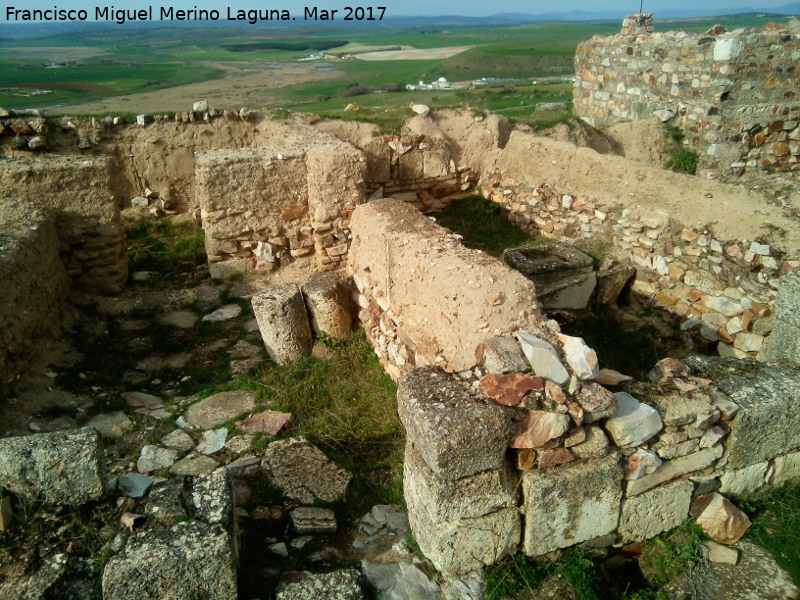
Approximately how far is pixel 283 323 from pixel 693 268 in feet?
13.6

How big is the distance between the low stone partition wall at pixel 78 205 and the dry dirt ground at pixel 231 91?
11.4m

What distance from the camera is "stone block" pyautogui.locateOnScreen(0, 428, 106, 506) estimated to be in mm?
3264

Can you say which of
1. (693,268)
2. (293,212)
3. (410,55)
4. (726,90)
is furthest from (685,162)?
(410,55)

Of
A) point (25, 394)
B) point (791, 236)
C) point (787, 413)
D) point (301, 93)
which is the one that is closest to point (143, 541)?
point (25, 394)

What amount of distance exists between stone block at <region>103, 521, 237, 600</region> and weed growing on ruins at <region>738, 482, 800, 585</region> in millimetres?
2923

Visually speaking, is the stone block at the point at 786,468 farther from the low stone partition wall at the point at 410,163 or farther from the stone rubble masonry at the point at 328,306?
the low stone partition wall at the point at 410,163

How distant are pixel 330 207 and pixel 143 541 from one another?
4.34m

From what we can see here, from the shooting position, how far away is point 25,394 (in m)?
5.09

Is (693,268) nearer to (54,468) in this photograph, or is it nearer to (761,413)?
(761,413)

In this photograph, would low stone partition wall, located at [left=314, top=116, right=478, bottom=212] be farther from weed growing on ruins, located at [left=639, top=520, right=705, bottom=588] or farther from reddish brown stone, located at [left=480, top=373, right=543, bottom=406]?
weed growing on ruins, located at [left=639, top=520, right=705, bottom=588]

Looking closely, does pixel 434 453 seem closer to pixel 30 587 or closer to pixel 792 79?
pixel 30 587

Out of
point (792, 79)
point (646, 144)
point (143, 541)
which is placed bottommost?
point (143, 541)

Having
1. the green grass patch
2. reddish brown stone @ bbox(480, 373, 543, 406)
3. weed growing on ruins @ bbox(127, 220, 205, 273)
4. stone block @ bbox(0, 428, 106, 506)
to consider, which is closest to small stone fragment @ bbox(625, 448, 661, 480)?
reddish brown stone @ bbox(480, 373, 543, 406)

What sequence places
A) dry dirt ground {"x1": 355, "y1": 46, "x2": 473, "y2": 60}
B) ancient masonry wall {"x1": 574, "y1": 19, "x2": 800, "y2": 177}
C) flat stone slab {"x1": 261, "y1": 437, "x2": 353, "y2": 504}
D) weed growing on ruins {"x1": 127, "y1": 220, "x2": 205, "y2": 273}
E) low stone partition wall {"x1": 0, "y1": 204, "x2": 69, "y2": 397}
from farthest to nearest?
dry dirt ground {"x1": 355, "y1": 46, "x2": 473, "y2": 60} → ancient masonry wall {"x1": 574, "y1": 19, "x2": 800, "y2": 177} → weed growing on ruins {"x1": 127, "y1": 220, "x2": 205, "y2": 273} → low stone partition wall {"x1": 0, "y1": 204, "x2": 69, "y2": 397} → flat stone slab {"x1": 261, "y1": 437, "x2": 353, "y2": 504}
